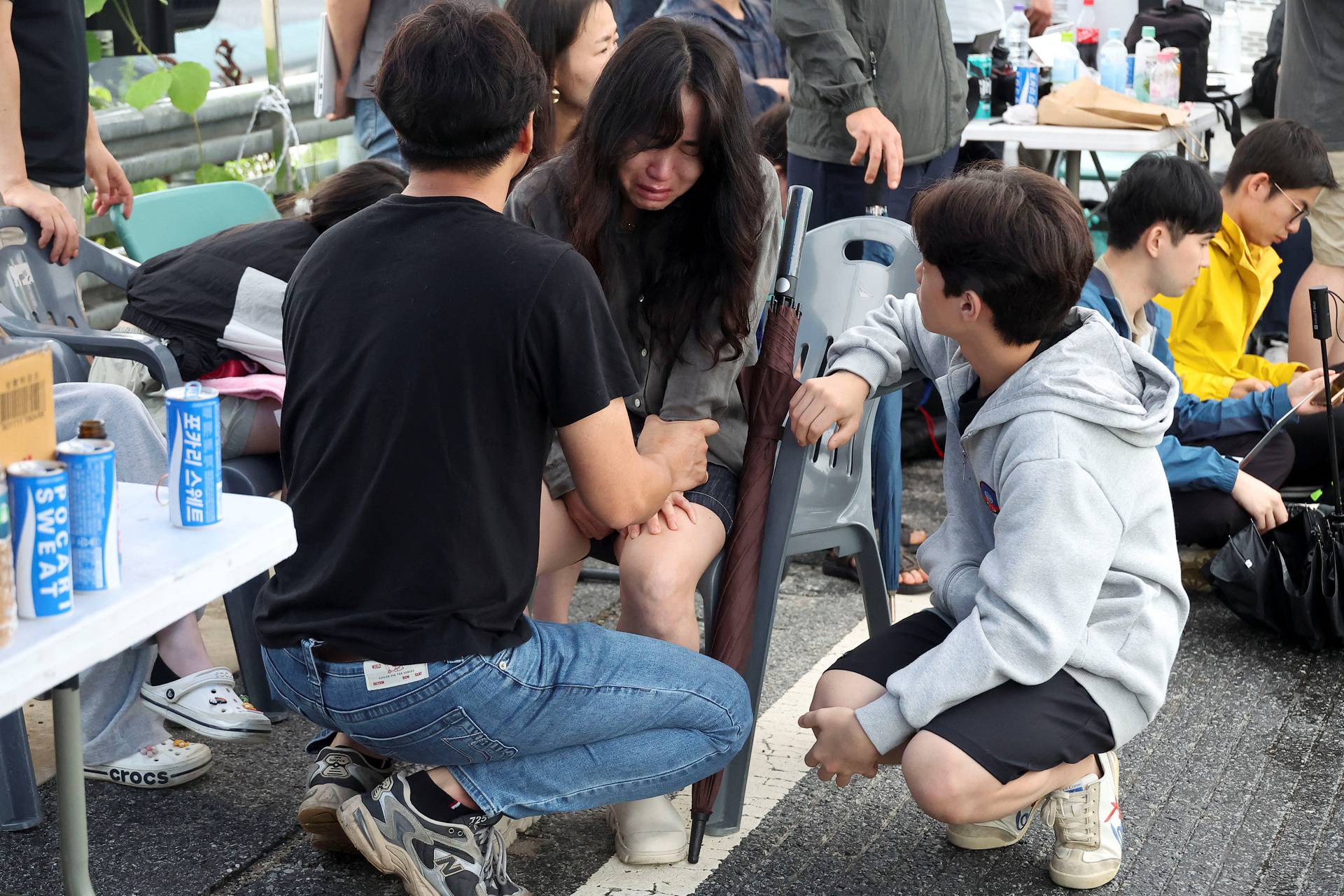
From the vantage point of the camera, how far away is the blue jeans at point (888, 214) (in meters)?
3.26

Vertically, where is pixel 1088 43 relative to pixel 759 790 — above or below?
above

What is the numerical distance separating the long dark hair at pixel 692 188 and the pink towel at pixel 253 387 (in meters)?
0.76

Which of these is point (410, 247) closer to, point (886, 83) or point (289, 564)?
point (289, 564)

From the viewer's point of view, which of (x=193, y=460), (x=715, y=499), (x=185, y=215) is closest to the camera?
(x=193, y=460)

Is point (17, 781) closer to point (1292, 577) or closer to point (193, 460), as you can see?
point (193, 460)

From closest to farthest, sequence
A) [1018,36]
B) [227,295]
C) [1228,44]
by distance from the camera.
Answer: [227,295]
[1018,36]
[1228,44]

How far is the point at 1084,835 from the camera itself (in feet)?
7.52

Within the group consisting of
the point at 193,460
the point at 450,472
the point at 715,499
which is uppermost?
the point at 193,460

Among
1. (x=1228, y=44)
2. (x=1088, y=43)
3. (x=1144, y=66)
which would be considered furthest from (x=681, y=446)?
(x=1228, y=44)

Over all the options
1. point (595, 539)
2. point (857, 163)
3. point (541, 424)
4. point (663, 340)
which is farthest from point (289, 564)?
point (857, 163)

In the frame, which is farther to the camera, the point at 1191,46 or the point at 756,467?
the point at 1191,46

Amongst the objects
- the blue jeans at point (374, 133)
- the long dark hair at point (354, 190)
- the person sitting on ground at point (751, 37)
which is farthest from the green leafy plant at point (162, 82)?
the long dark hair at point (354, 190)

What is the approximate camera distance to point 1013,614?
210 cm

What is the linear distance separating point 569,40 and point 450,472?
146 cm
